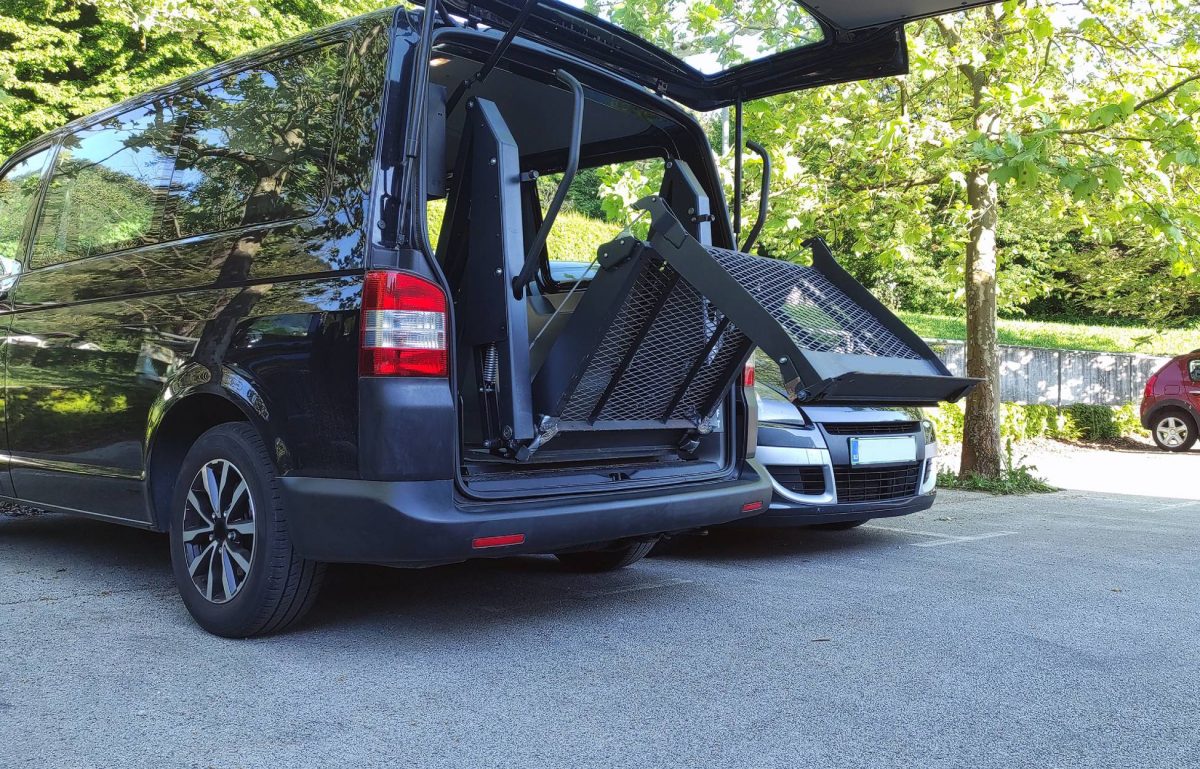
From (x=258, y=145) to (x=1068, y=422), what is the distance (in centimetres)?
1540

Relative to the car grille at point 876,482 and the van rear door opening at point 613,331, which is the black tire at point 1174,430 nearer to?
the car grille at point 876,482

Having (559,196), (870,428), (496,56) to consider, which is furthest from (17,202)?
(870,428)

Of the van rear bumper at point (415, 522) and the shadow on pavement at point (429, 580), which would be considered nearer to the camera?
the van rear bumper at point (415, 522)

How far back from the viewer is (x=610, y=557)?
5004 millimetres

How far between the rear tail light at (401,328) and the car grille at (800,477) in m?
2.80

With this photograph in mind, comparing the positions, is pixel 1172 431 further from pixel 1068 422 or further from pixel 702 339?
pixel 702 339

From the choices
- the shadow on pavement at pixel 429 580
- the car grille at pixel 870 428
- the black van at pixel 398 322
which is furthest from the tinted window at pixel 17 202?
the car grille at pixel 870 428

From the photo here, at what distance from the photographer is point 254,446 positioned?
3.56 metres

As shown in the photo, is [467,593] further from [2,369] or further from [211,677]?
[2,369]

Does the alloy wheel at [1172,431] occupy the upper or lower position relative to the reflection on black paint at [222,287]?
lower

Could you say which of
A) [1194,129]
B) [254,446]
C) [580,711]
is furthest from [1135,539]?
[254,446]

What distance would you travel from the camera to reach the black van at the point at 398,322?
3318 mm

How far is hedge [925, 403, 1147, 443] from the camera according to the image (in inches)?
600

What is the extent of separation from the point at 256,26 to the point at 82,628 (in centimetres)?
1765
